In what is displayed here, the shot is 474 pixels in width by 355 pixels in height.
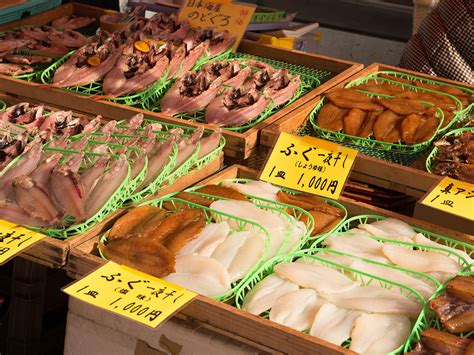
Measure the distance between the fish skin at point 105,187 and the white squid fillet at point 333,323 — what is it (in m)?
0.73

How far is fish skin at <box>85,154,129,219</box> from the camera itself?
239 centimetres

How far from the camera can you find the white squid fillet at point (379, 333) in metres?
1.96

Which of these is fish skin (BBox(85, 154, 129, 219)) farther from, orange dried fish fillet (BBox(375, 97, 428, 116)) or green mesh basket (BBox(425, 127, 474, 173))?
orange dried fish fillet (BBox(375, 97, 428, 116))

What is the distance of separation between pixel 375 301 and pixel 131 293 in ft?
2.03

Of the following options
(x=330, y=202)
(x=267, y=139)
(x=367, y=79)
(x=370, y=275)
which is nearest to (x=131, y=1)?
(x=367, y=79)

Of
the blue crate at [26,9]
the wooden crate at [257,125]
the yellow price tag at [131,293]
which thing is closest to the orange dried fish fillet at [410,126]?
the wooden crate at [257,125]

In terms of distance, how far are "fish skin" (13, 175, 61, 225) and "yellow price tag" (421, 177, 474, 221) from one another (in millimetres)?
1110

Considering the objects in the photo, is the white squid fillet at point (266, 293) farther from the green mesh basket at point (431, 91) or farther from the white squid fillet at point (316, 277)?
the green mesh basket at point (431, 91)

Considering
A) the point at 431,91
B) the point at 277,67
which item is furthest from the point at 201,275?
the point at 277,67

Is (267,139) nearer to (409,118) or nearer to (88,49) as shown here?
(409,118)

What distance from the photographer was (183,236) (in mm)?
2330

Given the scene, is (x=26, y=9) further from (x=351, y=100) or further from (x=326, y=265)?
(x=326, y=265)

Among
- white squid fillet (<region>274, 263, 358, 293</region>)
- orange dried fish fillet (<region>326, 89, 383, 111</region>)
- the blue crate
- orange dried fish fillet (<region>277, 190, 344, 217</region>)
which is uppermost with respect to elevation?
orange dried fish fillet (<region>326, 89, 383, 111</region>)

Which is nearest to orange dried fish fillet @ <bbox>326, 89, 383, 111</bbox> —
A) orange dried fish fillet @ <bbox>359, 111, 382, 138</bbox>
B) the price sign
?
orange dried fish fillet @ <bbox>359, 111, 382, 138</bbox>
